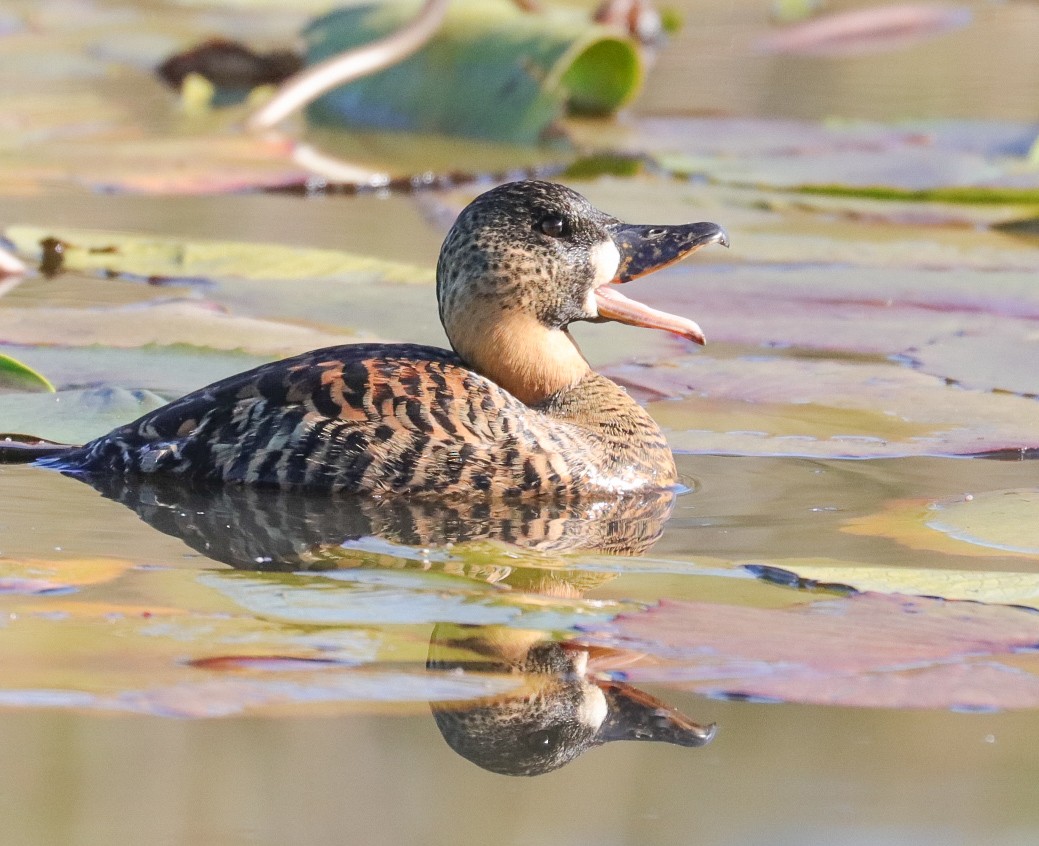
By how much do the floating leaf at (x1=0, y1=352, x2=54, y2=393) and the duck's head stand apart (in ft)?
3.95

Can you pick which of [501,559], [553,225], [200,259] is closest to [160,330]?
[200,259]

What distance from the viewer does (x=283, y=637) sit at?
11.6ft

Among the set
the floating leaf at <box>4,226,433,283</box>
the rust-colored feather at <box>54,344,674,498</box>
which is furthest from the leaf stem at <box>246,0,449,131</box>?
the rust-colored feather at <box>54,344,674,498</box>

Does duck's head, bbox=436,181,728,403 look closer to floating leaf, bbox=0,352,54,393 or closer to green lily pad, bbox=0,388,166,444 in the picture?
Answer: green lily pad, bbox=0,388,166,444

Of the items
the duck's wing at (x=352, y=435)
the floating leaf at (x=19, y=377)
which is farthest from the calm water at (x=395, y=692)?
the floating leaf at (x=19, y=377)

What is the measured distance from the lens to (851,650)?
3475 millimetres

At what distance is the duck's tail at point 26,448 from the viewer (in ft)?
16.8

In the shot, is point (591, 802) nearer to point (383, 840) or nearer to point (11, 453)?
point (383, 840)

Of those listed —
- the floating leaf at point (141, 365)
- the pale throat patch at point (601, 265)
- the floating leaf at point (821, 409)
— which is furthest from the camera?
the floating leaf at point (141, 365)

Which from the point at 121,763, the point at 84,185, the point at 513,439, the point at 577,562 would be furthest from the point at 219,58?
the point at 121,763

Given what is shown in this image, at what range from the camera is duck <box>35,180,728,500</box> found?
4859mm

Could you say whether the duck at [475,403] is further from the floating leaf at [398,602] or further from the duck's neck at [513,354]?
the floating leaf at [398,602]

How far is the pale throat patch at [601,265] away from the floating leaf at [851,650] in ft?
5.72

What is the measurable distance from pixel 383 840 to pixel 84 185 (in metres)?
6.96
